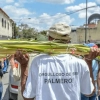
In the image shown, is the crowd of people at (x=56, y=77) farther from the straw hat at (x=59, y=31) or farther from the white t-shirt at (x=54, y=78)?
the straw hat at (x=59, y=31)

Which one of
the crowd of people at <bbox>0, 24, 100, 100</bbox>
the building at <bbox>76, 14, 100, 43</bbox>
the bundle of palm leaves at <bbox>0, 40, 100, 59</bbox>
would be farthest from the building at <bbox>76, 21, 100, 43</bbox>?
the crowd of people at <bbox>0, 24, 100, 100</bbox>

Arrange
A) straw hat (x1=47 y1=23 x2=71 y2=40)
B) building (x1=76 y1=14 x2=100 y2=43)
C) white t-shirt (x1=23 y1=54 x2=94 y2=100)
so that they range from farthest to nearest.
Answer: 1. building (x1=76 y1=14 x2=100 y2=43)
2. straw hat (x1=47 y1=23 x2=71 y2=40)
3. white t-shirt (x1=23 y1=54 x2=94 y2=100)

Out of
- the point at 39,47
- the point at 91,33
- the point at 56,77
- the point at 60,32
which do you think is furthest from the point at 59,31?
the point at 91,33

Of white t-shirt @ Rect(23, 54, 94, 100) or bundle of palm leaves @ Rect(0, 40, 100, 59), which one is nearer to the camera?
white t-shirt @ Rect(23, 54, 94, 100)

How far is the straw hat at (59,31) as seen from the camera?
2.65 m

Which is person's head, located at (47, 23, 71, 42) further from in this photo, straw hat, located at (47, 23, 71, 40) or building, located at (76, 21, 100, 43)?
building, located at (76, 21, 100, 43)

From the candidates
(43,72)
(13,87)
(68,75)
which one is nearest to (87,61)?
(68,75)

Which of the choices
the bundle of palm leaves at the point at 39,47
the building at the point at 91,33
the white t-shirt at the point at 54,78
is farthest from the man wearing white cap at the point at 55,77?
the building at the point at 91,33

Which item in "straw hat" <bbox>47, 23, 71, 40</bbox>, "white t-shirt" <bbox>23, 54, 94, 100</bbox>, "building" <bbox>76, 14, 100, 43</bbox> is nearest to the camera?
"white t-shirt" <bbox>23, 54, 94, 100</bbox>

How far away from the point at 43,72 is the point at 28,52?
1.04 ft

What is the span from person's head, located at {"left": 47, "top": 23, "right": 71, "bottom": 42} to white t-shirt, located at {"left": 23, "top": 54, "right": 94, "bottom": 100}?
24 centimetres

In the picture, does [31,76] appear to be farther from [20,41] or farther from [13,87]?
[13,87]

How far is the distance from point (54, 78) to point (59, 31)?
0.48m

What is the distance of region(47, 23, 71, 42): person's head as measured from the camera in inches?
105
